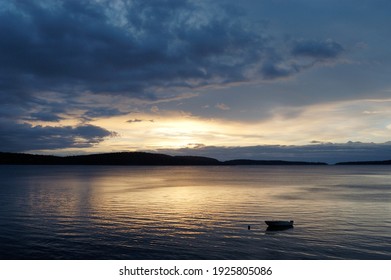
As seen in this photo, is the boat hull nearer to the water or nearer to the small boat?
the small boat

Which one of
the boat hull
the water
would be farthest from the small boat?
the water

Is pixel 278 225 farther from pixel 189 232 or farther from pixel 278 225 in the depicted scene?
pixel 189 232

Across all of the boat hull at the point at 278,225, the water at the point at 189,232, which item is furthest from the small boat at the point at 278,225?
the water at the point at 189,232

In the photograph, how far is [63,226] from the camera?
5194 centimetres

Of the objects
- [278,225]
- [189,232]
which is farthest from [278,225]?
[189,232]

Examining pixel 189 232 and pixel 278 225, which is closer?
pixel 189 232

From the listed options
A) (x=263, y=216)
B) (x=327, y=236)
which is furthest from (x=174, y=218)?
(x=327, y=236)

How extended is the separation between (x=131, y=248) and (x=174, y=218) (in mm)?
20329

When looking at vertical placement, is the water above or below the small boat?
below

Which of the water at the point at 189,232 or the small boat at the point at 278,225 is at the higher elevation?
the small boat at the point at 278,225

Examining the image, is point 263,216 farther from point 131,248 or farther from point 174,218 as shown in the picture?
point 131,248

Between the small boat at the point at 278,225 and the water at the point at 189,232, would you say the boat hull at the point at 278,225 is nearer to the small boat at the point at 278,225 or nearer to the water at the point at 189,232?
the small boat at the point at 278,225

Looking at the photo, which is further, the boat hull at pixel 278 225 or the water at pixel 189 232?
the boat hull at pixel 278 225

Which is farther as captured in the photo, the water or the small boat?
the small boat
